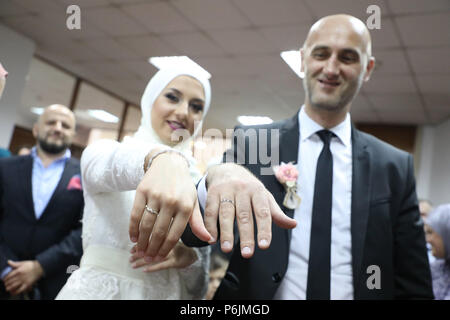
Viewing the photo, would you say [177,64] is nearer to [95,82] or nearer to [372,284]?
[95,82]

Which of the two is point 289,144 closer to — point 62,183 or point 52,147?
point 62,183

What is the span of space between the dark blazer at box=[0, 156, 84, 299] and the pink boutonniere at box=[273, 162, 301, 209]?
0.37 m

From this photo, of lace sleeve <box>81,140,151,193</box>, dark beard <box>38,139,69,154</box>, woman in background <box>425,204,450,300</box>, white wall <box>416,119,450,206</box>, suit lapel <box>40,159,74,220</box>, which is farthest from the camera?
white wall <box>416,119,450,206</box>

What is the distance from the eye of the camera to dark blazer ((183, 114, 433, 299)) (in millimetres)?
564

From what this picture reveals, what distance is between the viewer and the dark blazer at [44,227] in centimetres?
70

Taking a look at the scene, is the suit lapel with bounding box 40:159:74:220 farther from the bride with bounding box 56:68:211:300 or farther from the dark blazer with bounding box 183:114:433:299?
the dark blazer with bounding box 183:114:433:299

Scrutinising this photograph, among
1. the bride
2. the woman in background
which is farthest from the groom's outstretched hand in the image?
the woman in background

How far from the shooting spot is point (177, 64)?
1.91ft

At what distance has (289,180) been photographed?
0.51 m

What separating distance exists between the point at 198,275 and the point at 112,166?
344 mm

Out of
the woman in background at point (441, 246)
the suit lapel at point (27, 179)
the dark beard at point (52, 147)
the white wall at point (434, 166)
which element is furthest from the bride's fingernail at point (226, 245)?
the white wall at point (434, 166)

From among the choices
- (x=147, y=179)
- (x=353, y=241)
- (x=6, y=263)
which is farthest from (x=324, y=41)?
(x=6, y=263)

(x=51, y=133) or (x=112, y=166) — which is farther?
(x=51, y=133)

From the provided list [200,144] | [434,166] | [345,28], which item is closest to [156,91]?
[200,144]
